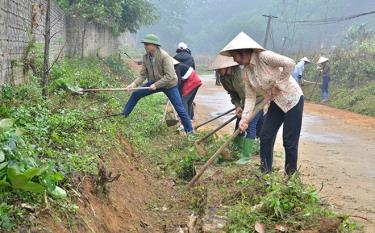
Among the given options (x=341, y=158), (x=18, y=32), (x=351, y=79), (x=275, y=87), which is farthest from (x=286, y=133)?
(x=351, y=79)

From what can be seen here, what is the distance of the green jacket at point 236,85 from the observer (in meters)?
6.24

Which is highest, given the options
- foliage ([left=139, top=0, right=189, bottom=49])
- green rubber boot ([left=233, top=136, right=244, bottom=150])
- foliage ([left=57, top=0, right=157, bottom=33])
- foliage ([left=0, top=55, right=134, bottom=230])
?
foliage ([left=139, top=0, right=189, bottom=49])

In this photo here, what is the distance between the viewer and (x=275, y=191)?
3.92 meters

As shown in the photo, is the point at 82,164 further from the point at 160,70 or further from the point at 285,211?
the point at 160,70

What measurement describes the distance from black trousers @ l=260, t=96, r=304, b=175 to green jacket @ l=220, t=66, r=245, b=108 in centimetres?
126

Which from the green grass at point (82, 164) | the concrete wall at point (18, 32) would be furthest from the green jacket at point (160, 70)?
the concrete wall at point (18, 32)

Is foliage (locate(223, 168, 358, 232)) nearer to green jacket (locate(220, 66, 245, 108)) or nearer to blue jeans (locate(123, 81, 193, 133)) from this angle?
green jacket (locate(220, 66, 245, 108))

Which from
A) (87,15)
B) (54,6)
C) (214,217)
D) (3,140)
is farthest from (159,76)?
(87,15)

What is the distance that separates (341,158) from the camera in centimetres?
760

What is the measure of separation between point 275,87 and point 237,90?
151cm

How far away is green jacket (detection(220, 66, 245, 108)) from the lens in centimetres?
624

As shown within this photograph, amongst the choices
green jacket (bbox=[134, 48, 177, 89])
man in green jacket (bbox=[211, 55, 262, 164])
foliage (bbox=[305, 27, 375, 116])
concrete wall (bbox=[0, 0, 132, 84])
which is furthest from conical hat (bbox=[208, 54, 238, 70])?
foliage (bbox=[305, 27, 375, 116])

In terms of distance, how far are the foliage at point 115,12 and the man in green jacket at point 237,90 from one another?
30.9ft

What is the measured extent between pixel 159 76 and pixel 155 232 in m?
3.51
